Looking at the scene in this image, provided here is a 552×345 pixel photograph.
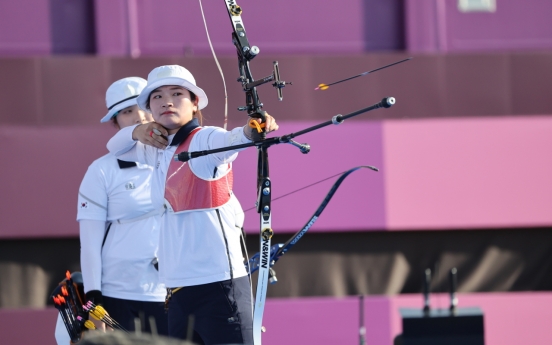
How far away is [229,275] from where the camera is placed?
231 centimetres

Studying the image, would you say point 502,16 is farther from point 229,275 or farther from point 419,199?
point 229,275

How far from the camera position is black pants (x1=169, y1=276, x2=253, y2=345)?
2291mm

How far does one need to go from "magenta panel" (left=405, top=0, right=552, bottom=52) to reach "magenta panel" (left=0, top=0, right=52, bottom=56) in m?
1.91

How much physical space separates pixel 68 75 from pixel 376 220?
1.69 m

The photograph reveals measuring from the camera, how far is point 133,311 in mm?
2889

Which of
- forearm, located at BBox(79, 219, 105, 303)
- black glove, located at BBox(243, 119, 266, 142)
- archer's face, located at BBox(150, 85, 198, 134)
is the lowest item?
forearm, located at BBox(79, 219, 105, 303)

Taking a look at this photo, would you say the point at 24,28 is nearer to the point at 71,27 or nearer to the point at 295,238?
the point at 71,27

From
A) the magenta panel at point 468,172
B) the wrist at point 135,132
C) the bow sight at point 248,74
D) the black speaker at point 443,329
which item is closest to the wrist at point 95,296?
the wrist at point 135,132

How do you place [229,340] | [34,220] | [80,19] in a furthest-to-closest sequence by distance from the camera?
[80,19] → [34,220] → [229,340]

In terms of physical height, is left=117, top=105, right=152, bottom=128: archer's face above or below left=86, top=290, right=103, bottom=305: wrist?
above

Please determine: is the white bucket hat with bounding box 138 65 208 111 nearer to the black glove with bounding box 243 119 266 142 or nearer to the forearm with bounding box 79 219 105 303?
the black glove with bounding box 243 119 266 142

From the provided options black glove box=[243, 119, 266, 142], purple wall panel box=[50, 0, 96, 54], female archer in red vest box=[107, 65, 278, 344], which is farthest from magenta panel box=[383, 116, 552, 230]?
black glove box=[243, 119, 266, 142]

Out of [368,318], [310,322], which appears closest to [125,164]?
[310,322]

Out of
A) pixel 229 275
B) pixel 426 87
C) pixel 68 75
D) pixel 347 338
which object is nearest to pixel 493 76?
pixel 426 87
